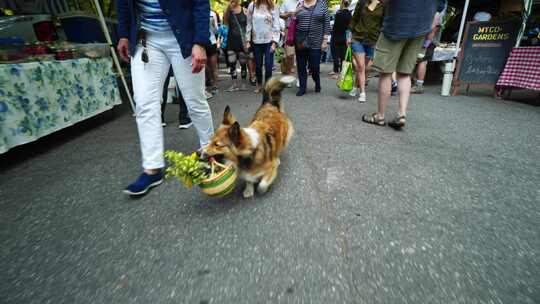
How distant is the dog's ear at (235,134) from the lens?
5.12 ft

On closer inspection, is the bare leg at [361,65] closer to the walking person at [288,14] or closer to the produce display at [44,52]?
the walking person at [288,14]

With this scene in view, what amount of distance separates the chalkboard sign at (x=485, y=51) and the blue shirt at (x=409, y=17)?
3321 millimetres

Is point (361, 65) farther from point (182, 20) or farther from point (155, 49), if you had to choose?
point (155, 49)

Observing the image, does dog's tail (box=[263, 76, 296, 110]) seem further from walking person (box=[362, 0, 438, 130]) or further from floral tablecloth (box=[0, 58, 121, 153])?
floral tablecloth (box=[0, 58, 121, 153])

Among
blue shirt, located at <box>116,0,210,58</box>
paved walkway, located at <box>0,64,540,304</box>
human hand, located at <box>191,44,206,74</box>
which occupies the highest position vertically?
blue shirt, located at <box>116,0,210,58</box>

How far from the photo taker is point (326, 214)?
171 cm

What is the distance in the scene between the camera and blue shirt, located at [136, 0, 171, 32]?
178 cm

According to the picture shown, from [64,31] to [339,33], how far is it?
20.5 feet

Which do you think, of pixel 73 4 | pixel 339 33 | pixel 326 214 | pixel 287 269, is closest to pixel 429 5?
pixel 326 214

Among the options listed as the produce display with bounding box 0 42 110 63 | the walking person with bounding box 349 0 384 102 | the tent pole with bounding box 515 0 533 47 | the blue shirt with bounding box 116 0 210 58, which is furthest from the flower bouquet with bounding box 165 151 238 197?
the tent pole with bounding box 515 0 533 47

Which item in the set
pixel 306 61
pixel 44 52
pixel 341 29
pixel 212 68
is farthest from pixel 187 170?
pixel 341 29

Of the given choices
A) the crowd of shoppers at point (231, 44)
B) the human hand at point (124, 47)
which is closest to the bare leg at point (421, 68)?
the crowd of shoppers at point (231, 44)

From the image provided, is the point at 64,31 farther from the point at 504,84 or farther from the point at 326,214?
the point at 504,84

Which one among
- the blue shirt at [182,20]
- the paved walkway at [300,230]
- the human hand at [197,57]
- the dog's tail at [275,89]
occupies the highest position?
the blue shirt at [182,20]
